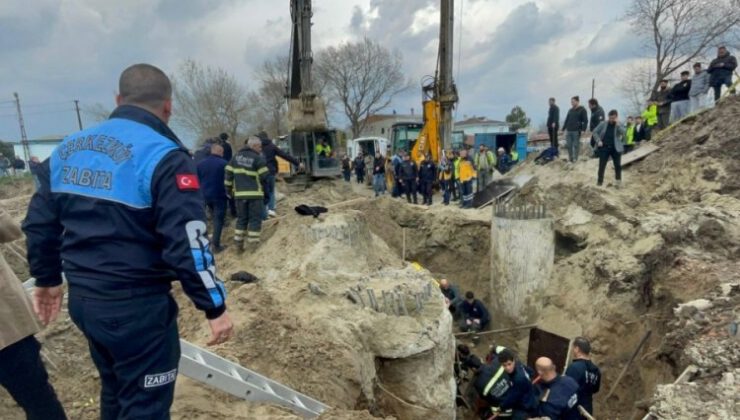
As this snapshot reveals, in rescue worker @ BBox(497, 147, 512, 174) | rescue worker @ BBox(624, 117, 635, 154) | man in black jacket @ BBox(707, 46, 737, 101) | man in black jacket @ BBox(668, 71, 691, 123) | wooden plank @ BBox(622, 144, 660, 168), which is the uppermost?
man in black jacket @ BBox(707, 46, 737, 101)

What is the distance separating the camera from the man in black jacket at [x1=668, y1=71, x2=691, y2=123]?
12.9 metres

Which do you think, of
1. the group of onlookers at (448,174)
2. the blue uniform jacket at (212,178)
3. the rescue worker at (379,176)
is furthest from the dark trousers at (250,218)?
the rescue worker at (379,176)

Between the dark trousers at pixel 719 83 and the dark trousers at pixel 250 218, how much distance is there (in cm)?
1148

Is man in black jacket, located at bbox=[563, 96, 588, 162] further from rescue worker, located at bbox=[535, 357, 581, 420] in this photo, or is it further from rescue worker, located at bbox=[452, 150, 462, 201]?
rescue worker, located at bbox=[535, 357, 581, 420]

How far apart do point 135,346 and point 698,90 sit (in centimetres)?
1423

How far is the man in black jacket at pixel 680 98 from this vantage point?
1291 centimetres

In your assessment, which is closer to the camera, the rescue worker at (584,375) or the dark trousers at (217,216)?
the rescue worker at (584,375)

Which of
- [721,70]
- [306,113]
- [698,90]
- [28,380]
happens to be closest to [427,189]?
[306,113]

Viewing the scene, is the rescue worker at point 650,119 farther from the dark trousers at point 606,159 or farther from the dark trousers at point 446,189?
the dark trousers at point 446,189

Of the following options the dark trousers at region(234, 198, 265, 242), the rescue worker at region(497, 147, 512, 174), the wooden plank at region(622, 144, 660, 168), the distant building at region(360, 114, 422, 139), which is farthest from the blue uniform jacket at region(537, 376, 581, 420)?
the distant building at region(360, 114, 422, 139)

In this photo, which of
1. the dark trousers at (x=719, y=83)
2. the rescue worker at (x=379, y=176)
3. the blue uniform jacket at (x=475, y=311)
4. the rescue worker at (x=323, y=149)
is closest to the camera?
the blue uniform jacket at (x=475, y=311)

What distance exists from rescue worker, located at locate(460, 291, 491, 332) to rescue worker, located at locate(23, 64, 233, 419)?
758 cm

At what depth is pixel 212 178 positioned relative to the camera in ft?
25.8

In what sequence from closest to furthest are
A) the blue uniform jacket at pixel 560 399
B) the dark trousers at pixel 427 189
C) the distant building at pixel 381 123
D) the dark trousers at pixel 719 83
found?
1. the blue uniform jacket at pixel 560 399
2. the dark trousers at pixel 719 83
3. the dark trousers at pixel 427 189
4. the distant building at pixel 381 123
